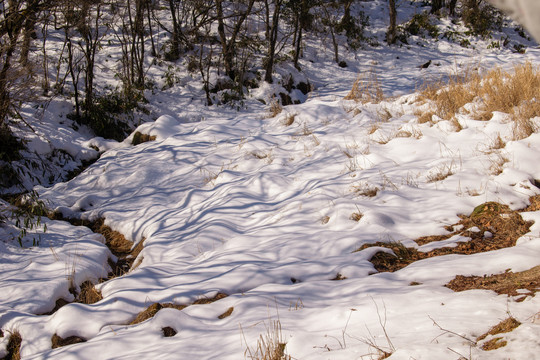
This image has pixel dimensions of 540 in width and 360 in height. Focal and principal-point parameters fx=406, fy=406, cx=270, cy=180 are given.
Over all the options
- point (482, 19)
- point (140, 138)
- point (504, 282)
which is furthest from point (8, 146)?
point (482, 19)

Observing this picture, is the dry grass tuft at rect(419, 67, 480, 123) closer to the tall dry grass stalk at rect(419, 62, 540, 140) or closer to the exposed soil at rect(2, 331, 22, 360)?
the tall dry grass stalk at rect(419, 62, 540, 140)

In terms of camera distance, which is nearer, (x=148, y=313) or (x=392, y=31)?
(x=148, y=313)

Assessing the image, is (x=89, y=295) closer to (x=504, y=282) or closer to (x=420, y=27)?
(x=504, y=282)

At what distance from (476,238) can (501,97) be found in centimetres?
304

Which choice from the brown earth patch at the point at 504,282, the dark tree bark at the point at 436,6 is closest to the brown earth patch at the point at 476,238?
the brown earth patch at the point at 504,282

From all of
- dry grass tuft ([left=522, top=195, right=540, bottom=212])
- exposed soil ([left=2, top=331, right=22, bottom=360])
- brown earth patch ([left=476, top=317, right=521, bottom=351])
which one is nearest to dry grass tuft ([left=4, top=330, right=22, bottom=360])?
exposed soil ([left=2, top=331, right=22, bottom=360])

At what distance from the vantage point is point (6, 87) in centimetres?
632

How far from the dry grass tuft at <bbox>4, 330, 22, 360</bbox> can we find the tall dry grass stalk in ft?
17.3

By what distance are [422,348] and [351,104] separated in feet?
22.8

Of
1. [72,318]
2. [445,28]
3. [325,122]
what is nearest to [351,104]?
[325,122]

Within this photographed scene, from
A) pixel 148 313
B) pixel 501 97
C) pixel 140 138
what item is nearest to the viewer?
pixel 148 313

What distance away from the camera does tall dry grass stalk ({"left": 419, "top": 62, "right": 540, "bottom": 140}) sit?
16.0 feet

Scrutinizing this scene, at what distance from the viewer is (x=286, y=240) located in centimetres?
402

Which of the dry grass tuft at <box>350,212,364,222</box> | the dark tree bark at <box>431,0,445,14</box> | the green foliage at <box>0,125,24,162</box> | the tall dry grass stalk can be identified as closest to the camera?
the dry grass tuft at <box>350,212,364,222</box>
